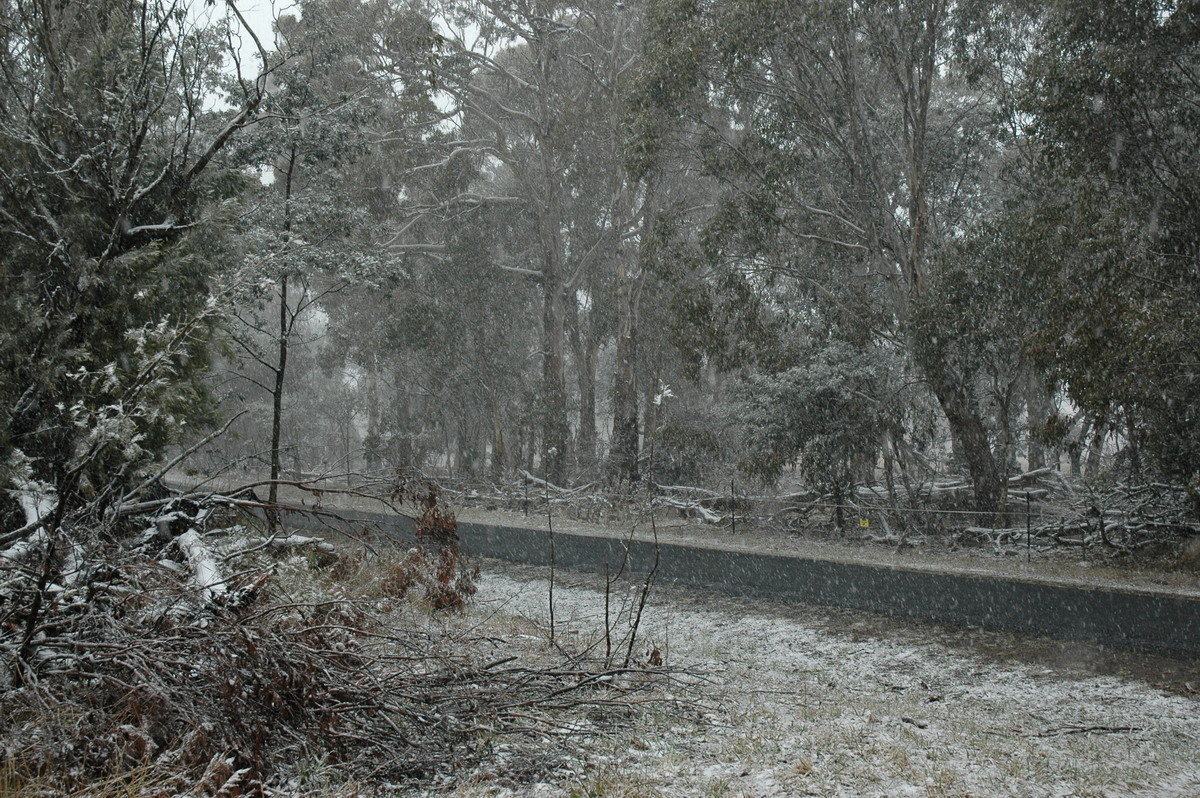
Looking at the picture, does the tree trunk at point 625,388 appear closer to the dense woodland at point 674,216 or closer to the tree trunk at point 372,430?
the dense woodland at point 674,216

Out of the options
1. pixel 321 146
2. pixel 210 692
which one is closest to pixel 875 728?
pixel 210 692

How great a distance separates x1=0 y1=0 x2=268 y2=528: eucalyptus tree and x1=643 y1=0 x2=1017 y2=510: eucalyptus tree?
7.40 metres

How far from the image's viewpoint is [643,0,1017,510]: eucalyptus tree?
47.0ft

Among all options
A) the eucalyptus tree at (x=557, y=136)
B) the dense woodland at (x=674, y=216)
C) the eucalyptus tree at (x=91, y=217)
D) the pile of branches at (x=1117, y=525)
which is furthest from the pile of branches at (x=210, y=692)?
the eucalyptus tree at (x=557, y=136)

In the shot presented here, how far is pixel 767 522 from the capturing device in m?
16.0

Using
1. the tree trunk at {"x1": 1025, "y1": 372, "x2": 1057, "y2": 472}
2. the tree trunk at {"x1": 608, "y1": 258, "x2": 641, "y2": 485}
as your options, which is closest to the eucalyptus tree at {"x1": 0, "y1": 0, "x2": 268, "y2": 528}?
the tree trunk at {"x1": 608, "y1": 258, "x2": 641, "y2": 485}

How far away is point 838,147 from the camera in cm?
1596

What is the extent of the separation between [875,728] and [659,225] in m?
12.5

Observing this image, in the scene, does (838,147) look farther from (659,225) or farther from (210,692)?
(210,692)

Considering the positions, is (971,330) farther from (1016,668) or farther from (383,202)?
(383,202)

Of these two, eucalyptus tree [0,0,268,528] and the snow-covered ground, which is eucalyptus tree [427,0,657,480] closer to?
eucalyptus tree [0,0,268,528]

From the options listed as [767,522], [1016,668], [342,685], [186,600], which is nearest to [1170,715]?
[1016,668]

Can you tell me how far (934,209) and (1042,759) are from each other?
1474 centimetres

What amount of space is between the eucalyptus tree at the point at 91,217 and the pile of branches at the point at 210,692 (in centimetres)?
174
